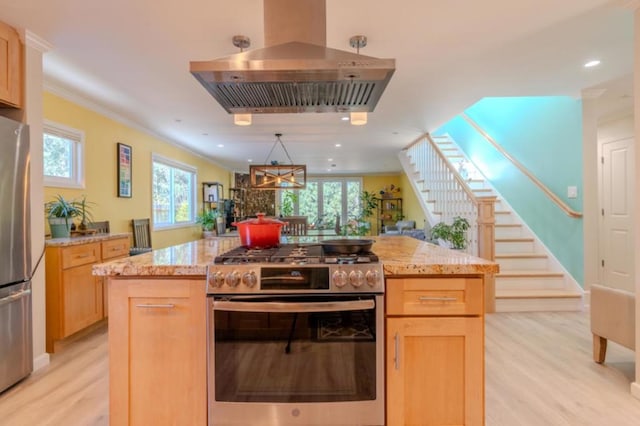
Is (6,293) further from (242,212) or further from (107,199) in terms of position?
(242,212)

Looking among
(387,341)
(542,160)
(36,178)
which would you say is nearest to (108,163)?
(36,178)

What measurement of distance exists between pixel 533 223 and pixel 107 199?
18.0 feet

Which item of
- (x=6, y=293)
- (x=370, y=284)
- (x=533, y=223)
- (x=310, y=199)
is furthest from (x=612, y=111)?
(x=310, y=199)

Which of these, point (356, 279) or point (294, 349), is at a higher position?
point (356, 279)

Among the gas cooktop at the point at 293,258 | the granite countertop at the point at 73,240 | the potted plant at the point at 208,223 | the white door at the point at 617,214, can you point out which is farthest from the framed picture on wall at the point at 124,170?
the white door at the point at 617,214

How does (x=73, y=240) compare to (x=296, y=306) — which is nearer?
(x=296, y=306)

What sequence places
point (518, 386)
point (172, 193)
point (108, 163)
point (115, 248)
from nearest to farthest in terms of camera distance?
1. point (518, 386)
2. point (115, 248)
3. point (108, 163)
4. point (172, 193)

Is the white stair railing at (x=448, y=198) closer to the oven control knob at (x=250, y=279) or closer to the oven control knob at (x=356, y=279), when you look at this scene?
the oven control knob at (x=356, y=279)

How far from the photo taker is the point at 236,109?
2023 millimetres

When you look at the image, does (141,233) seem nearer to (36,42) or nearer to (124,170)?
(124,170)

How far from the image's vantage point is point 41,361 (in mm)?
2422

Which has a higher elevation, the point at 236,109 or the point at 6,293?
the point at 236,109

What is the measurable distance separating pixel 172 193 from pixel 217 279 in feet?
16.9

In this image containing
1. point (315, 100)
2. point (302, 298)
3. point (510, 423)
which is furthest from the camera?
point (315, 100)
